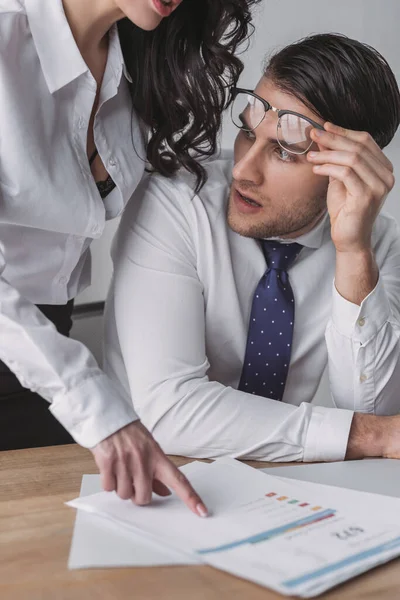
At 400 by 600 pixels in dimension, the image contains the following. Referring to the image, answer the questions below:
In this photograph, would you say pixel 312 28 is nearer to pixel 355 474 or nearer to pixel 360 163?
Answer: pixel 360 163

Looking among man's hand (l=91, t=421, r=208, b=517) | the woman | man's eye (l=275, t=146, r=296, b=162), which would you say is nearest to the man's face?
man's eye (l=275, t=146, r=296, b=162)

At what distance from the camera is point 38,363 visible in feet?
3.67

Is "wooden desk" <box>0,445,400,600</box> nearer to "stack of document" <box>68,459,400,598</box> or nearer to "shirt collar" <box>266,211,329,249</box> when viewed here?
"stack of document" <box>68,459,400,598</box>

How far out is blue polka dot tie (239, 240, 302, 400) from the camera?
67.9 inches

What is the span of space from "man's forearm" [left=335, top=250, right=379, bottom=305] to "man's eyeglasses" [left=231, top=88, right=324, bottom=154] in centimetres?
26

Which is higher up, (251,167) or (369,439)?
(251,167)

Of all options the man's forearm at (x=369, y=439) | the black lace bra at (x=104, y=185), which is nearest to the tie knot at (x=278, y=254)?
the black lace bra at (x=104, y=185)

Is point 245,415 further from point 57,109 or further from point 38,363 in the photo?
point 57,109

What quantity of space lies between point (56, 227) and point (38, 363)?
1.44 ft

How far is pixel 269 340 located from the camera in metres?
1.73

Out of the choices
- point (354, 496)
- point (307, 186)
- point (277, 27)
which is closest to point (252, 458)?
point (354, 496)

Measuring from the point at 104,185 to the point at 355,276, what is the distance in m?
0.53

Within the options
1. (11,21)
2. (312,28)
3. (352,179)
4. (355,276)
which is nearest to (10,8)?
(11,21)

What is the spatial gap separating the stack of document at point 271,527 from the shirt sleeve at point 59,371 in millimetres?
106
